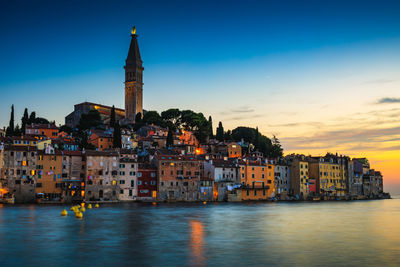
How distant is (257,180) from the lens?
297 feet

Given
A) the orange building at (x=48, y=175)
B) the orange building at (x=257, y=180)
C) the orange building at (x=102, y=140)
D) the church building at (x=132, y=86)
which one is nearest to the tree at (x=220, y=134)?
the church building at (x=132, y=86)

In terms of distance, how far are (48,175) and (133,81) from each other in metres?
78.8

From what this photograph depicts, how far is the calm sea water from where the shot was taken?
25281mm

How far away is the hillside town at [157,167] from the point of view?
70.9 m

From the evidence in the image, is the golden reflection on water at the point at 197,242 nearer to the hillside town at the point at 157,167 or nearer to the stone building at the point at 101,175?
the stone building at the point at 101,175

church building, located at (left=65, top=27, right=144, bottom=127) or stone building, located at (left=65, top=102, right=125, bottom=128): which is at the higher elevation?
church building, located at (left=65, top=27, right=144, bottom=127)

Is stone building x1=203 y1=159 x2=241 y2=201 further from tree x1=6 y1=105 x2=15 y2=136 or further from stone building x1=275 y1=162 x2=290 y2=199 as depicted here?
tree x1=6 y1=105 x2=15 y2=136

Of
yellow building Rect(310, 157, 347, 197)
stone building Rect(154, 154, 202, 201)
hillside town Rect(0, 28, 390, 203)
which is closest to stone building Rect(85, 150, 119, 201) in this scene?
hillside town Rect(0, 28, 390, 203)

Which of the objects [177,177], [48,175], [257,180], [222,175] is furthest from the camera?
[257,180]

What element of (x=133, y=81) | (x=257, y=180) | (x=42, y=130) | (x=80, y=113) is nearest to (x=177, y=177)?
(x=257, y=180)

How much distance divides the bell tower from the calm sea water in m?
96.4

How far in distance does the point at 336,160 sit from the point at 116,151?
55748 millimetres

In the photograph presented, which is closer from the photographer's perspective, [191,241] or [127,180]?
[191,241]

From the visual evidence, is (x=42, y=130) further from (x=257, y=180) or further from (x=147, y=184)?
(x=257, y=180)
